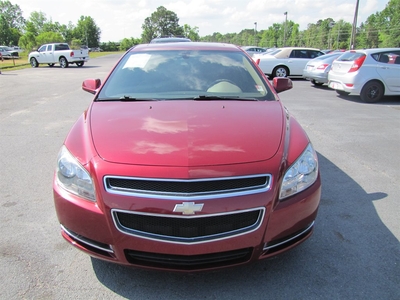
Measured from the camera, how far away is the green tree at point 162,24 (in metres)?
124

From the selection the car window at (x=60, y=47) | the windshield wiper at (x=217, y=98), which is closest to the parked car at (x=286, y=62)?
the windshield wiper at (x=217, y=98)

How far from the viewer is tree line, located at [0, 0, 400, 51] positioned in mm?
65500

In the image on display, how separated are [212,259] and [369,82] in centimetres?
979

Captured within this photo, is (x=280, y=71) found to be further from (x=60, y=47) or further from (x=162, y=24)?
(x=162, y=24)

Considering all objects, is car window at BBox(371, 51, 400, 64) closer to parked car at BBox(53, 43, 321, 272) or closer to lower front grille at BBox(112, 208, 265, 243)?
parked car at BBox(53, 43, 321, 272)

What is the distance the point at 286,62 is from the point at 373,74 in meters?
6.29

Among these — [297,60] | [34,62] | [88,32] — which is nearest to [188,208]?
[297,60]

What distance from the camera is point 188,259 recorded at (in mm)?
2111

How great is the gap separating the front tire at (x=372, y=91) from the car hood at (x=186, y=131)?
8.19 meters

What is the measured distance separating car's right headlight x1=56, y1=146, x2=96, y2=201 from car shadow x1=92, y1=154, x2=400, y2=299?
0.70m

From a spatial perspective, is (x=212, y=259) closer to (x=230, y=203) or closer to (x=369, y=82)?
(x=230, y=203)

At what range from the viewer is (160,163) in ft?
7.04

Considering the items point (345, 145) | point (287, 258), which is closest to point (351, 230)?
point (287, 258)

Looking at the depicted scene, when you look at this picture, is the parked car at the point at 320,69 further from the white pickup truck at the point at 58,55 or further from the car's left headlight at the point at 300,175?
the white pickup truck at the point at 58,55
